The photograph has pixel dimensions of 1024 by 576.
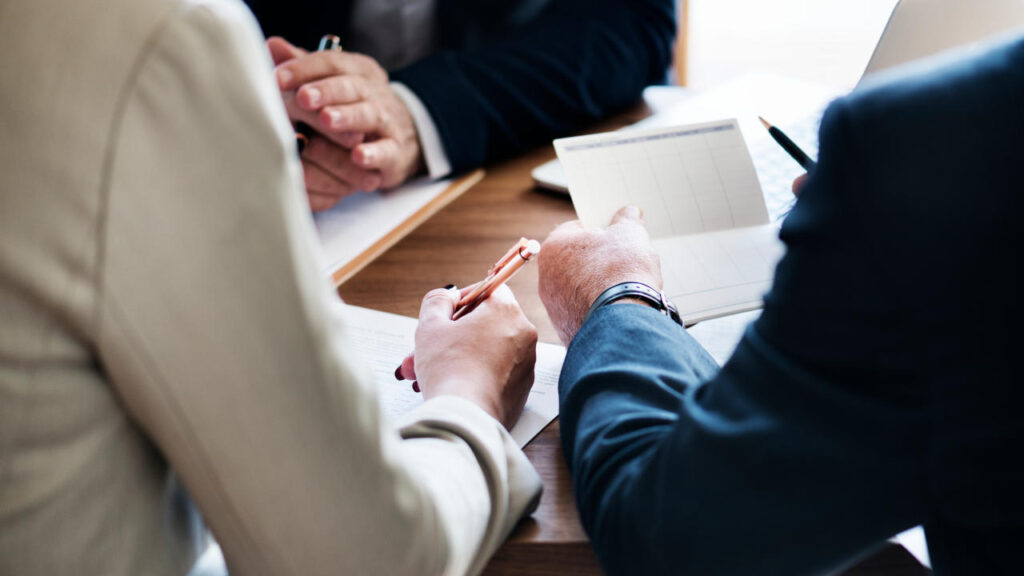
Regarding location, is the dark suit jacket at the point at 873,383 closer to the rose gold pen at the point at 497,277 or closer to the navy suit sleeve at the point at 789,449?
the navy suit sleeve at the point at 789,449

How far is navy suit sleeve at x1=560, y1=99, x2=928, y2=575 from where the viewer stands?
1.47ft

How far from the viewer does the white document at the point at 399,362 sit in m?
0.71

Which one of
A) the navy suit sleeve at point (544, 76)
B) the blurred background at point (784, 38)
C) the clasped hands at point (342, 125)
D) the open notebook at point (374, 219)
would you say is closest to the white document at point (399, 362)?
the open notebook at point (374, 219)

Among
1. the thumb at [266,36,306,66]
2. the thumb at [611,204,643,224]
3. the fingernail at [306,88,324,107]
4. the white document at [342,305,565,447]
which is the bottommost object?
the white document at [342,305,565,447]

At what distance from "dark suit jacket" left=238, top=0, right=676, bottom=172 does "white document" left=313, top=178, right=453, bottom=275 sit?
0.24ft

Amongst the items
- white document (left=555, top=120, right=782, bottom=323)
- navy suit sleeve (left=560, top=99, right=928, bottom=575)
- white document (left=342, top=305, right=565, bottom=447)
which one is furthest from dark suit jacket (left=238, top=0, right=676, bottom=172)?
navy suit sleeve (left=560, top=99, right=928, bottom=575)

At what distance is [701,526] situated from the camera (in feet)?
1.68

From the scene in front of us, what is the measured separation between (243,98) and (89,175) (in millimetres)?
73

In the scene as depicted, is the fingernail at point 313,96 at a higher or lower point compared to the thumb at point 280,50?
lower

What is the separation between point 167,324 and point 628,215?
1.90 ft

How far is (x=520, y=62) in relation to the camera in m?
1.28

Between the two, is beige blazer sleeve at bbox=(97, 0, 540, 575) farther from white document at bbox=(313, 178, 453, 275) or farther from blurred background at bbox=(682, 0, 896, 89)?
blurred background at bbox=(682, 0, 896, 89)

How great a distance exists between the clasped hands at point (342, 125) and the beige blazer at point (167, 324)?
Answer: 660 mm

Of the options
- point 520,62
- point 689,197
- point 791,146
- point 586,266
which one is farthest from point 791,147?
point 520,62
